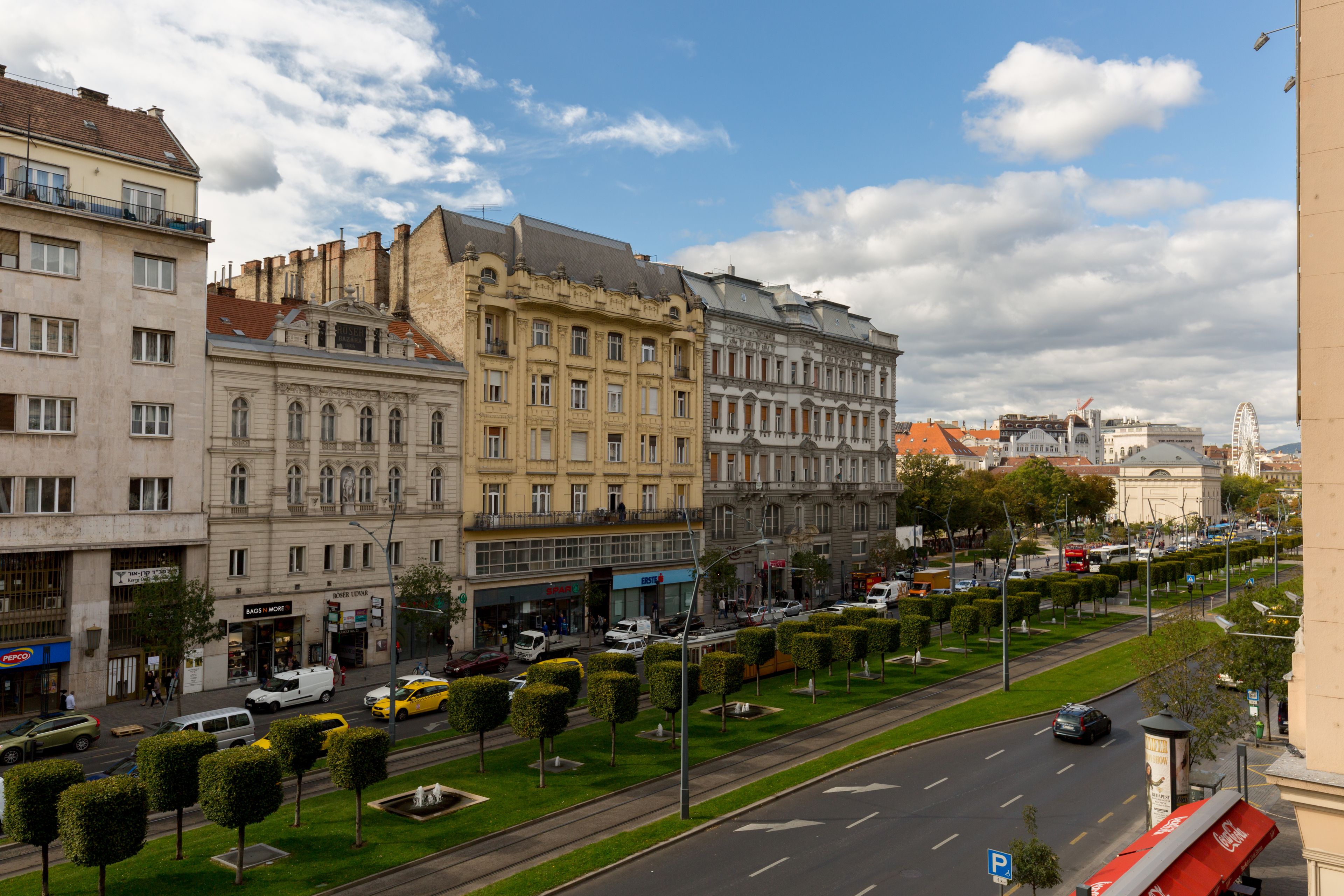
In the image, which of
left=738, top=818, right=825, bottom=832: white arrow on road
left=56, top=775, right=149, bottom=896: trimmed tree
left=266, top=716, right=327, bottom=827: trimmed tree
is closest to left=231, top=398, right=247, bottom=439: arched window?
left=266, top=716, right=327, bottom=827: trimmed tree

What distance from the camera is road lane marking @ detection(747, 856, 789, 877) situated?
24.4m

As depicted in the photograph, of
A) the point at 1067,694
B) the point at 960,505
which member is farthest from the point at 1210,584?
the point at 1067,694

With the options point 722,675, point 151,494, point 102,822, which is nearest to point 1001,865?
point 102,822

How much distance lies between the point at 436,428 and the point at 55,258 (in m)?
22.8

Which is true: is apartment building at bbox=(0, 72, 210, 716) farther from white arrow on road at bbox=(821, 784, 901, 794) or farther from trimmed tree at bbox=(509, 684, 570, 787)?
white arrow on road at bbox=(821, 784, 901, 794)

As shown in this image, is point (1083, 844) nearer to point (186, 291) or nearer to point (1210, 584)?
point (186, 291)

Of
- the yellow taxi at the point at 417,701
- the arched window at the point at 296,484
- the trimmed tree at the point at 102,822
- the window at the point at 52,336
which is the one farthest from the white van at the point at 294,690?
the trimmed tree at the point at 102,822

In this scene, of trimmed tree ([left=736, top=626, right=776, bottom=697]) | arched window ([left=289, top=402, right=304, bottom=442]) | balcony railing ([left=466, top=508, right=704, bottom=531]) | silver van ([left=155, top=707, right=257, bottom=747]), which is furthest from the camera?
balcony railing ([left=466, top=508, right=704, bottom=531])

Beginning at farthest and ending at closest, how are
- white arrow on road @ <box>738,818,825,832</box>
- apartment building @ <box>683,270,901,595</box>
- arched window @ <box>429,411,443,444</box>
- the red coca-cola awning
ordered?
apartment building @ <box>683,270,901,595</box>
arched window @ <box>429,411,443,444</box>
white arrow on road @ <box>738,818,825,832</box>
the red coca-cola awning

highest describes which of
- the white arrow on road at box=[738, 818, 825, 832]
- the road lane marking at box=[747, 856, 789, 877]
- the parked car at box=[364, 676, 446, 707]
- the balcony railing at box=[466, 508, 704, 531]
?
the balcony railing at box=[466, 508, 704, 531]

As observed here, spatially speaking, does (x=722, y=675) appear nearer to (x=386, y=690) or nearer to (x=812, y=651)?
(x=812, y=651)

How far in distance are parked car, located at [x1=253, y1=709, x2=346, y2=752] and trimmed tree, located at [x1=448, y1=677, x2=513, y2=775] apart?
3.81m

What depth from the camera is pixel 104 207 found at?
4688cm

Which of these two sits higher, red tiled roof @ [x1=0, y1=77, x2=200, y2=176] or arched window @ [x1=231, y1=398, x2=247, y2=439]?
red tiled roof @ [x1=0, y1=77, x2=200, y2=176]
